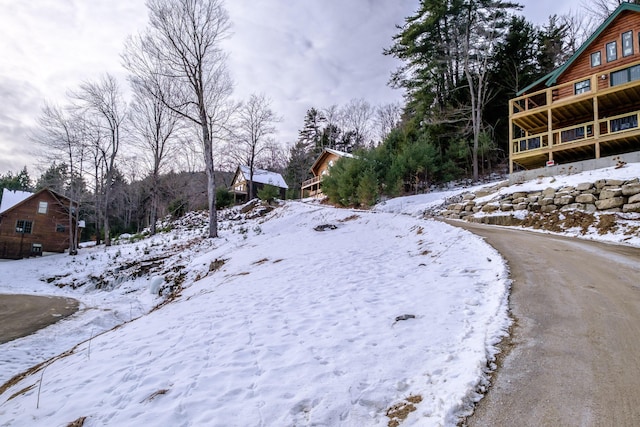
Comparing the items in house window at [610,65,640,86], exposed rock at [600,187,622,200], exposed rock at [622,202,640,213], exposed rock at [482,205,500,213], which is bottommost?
exposed rock at [622,202,640,213]

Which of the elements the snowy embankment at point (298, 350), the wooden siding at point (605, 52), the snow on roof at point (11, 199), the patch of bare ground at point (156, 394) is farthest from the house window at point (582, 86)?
the snow on roof at point (11, 199)

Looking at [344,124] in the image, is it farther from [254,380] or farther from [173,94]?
[254,380]

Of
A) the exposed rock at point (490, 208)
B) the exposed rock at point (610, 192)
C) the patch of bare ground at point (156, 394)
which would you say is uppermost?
the exposed rock at point (610, 192)

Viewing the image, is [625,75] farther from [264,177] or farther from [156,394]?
[264,177]

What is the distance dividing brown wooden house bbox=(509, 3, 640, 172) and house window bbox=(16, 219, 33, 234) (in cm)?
3743

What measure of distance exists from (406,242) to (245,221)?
49.3 feet

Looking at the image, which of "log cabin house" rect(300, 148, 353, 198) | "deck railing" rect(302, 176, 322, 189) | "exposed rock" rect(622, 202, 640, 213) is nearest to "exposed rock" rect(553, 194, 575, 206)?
"exposed rock" rect(622, 202, 640, 213)

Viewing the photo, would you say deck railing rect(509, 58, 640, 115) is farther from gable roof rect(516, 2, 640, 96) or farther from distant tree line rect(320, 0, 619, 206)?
distant tree line rect(320, 0, 619, 206)

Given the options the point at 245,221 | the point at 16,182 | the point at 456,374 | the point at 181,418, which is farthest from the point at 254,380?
the point at 16,182

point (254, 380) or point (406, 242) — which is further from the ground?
point (406, 242)

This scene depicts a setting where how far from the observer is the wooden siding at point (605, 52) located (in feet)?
48.7

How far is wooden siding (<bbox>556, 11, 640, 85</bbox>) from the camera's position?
14.8m

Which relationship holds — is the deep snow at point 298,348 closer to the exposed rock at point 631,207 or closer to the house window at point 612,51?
the exposed rock at point 631,207

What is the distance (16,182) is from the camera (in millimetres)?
48156
